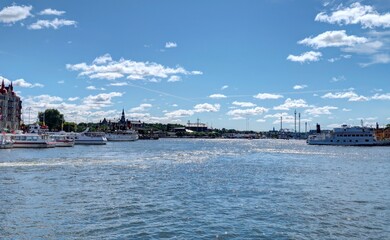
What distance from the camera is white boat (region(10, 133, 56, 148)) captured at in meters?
126

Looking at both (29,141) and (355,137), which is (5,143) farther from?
(355,137)

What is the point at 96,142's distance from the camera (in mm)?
177625

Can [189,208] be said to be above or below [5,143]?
below

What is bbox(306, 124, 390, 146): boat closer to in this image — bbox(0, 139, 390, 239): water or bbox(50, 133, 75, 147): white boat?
bbox(50, 133, 75, 147): white boat

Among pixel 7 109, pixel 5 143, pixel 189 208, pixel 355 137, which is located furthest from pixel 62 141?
pixel 355 137

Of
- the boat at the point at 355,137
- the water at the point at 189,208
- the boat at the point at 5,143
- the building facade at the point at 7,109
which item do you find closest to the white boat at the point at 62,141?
the boat at the point at 5,143

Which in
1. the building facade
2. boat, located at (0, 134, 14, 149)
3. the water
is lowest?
the water

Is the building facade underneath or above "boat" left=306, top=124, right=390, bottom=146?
above

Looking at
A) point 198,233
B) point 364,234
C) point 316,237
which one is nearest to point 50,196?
point 198,233

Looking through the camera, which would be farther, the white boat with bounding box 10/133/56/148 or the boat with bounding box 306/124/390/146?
the boat with bounding box 306/124/390/146

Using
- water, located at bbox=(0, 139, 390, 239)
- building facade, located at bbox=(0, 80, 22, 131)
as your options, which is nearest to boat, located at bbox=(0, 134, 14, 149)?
building facade, located at bbox=(0, 80, 22, 131)

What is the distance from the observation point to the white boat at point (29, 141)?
126 metres

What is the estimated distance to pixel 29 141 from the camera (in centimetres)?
12788

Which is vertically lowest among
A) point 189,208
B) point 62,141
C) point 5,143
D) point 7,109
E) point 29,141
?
point 189,208
